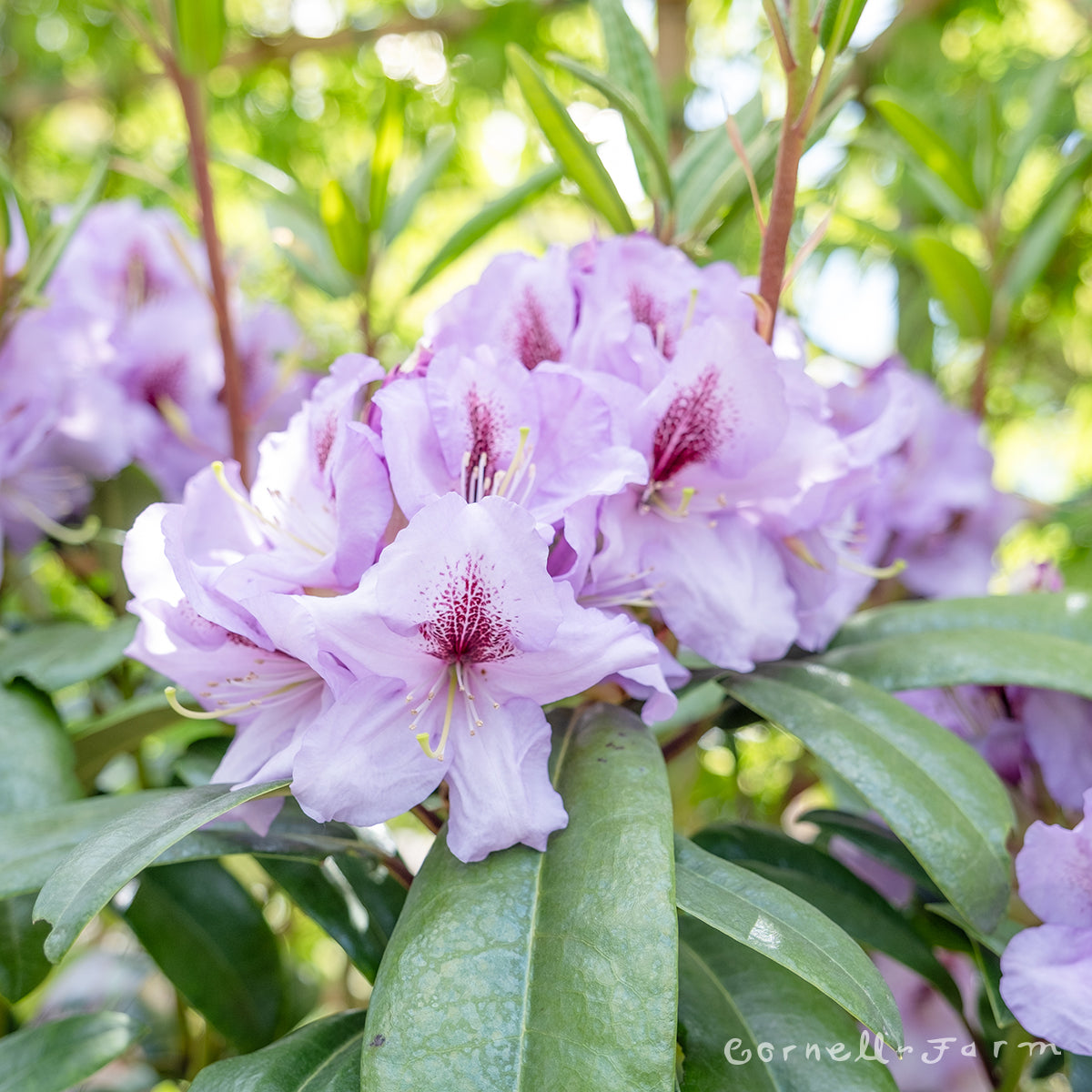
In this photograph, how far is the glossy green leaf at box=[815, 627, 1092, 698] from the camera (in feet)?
2.24

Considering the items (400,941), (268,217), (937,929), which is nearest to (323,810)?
(400,941)

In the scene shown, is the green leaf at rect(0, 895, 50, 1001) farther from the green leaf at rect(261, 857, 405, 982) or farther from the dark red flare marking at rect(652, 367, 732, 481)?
the dark red flare marking at rect(652, 367, 732, 481)

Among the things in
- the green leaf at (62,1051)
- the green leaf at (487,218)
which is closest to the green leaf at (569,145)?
the green leaf at (487,218)

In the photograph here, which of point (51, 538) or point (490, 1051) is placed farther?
point (51, 538)

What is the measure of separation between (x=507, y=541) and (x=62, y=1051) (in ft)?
1.72

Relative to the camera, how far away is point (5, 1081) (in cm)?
70

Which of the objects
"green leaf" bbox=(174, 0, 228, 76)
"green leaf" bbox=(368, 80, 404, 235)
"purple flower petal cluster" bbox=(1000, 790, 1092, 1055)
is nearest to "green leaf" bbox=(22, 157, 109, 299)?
"green leaf" bbox=(174, 0, 228, 76)

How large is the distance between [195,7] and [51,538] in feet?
1.79

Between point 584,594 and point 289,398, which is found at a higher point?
point 289,398

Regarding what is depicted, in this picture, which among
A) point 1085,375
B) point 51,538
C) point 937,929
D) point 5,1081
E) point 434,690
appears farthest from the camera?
point 1085,375

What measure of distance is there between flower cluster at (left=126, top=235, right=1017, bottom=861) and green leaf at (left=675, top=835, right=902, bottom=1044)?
89 mm

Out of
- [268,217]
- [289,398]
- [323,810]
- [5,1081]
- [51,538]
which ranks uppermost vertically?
[268,217]

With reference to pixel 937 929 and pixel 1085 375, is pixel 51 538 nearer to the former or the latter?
pixel 937 929

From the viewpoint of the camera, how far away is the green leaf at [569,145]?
2.58 ft
